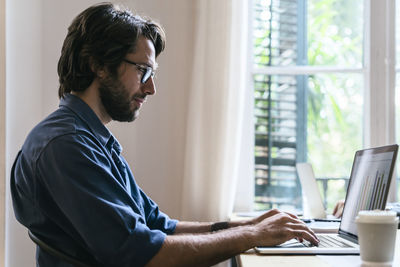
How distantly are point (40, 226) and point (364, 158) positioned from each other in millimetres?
958

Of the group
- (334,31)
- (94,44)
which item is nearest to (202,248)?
(94,44)

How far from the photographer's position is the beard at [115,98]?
1.84 m

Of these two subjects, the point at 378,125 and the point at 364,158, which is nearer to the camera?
the point at 364,158

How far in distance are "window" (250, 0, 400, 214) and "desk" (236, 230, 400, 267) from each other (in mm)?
1871

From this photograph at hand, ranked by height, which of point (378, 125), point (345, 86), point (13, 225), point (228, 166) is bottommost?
point (13, 225)

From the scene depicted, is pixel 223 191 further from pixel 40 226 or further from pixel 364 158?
pixel 40 226

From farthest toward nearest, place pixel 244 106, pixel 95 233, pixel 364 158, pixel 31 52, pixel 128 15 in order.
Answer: pixel 244 106
pixel 31 52
pixel 128 15
pixel 364 158
pixel 95 233

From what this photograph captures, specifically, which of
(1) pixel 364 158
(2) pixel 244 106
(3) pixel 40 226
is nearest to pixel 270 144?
(2) pixel 244 106

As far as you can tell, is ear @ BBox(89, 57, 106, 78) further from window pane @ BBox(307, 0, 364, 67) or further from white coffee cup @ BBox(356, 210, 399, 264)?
window pane @ BBox(307, 0, 364, 67)

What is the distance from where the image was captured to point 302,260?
1.49 metres

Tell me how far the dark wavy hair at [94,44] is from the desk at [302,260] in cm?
73

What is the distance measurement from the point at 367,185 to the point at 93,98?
2.80 ft

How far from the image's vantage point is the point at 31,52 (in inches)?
115

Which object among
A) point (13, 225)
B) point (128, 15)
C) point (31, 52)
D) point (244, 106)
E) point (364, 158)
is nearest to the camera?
point (364, 158)
